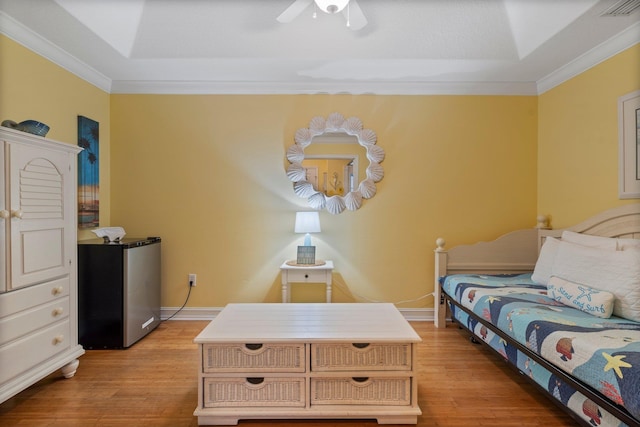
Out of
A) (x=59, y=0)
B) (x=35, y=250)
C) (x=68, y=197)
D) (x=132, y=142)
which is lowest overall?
(x=35, y=250)

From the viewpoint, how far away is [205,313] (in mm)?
3314

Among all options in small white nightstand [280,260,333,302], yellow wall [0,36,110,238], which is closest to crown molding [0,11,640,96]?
yellow wall [0,36,110,238]

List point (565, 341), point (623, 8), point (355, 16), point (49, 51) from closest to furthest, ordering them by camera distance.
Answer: point (565, 341), point (623, 8), point (355, 16), point (49, 51)

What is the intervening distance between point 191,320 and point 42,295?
1.51 metres

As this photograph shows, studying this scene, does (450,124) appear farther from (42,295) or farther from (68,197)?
(42,295)

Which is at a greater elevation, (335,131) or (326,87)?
(326,87)

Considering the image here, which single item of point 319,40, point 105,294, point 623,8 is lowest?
point 105,294

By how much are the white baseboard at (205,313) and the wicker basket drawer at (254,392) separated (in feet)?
5.37

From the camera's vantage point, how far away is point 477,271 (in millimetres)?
3145

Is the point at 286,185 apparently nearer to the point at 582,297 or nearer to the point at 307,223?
the point at 307,223

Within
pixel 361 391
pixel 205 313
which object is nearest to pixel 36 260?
pixel 205 313

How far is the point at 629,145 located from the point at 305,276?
2.69 m

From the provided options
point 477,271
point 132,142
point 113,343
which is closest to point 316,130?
point 132,142

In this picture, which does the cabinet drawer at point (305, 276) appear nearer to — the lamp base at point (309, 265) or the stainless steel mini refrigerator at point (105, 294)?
the lamp base at point (309, 265)
